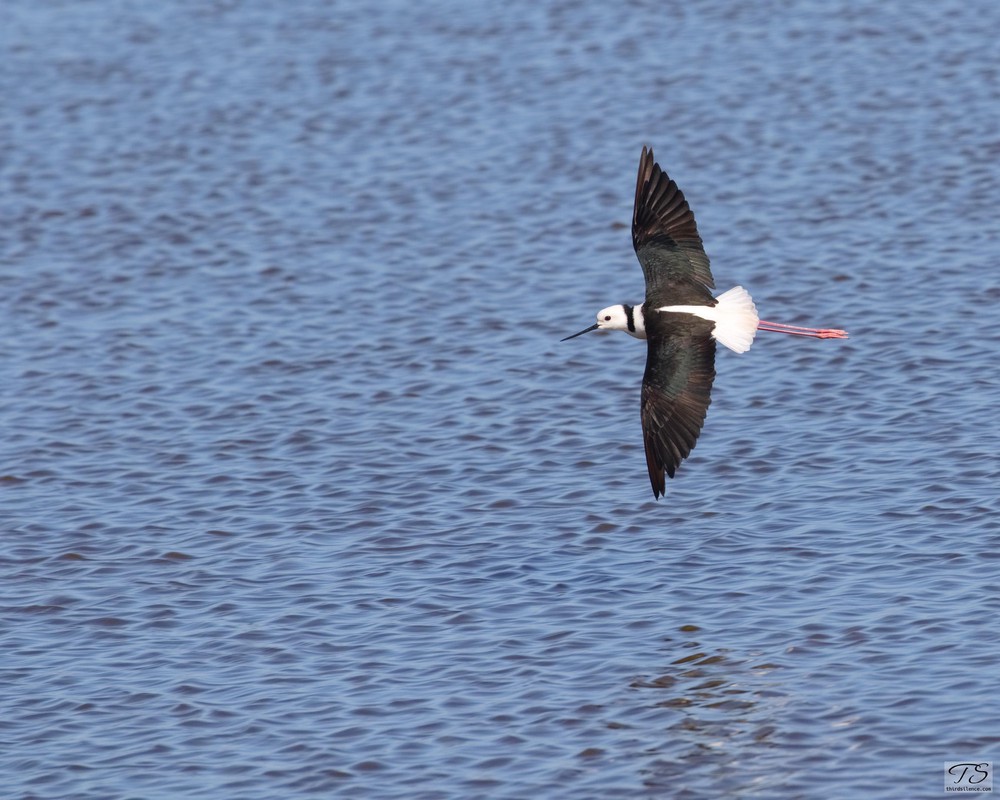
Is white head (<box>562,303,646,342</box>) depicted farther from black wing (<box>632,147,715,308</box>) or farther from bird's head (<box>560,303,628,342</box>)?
black wing (<box>632,147,715,308</box>)

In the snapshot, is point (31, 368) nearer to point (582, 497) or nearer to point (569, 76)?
point (582, 497)

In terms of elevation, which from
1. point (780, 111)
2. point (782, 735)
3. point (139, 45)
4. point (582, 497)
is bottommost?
point (782, 735)

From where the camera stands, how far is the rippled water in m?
7.42

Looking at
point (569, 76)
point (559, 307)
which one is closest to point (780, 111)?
point (569, 76)

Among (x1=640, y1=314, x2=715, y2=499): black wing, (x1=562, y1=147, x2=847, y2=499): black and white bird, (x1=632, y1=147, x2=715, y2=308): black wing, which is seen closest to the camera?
(x1=640, y1=314, x2=715, y2=499): black wing

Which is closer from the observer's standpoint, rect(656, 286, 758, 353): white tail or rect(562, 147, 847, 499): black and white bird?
rect(562, 147, 847, 499): black and white bird

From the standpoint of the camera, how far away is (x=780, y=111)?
690 inches

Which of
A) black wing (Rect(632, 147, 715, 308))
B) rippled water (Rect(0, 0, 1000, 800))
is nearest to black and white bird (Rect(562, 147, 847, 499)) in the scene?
black wing (Rect(632, 147, 715, 308))

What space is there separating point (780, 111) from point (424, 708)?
37.0ft

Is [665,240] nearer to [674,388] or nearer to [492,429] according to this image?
[674,388]

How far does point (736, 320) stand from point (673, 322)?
1.09ft

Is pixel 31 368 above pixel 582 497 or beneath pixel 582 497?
above

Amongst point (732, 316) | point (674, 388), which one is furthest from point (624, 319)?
point (674, 388)

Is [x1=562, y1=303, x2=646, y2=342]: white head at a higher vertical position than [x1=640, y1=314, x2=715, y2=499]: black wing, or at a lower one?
higher
